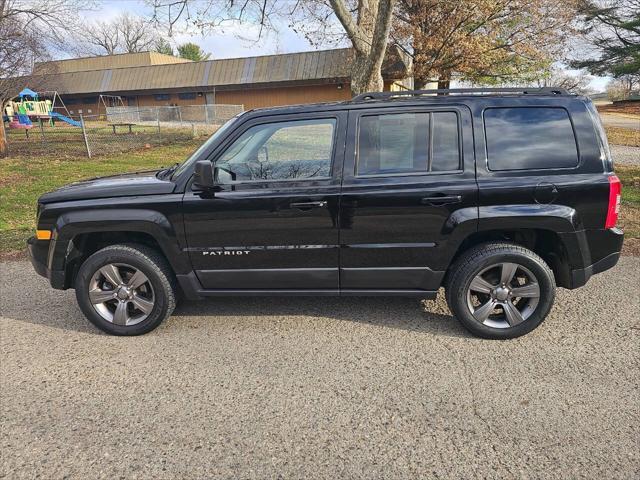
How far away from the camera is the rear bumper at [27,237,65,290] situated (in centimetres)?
382

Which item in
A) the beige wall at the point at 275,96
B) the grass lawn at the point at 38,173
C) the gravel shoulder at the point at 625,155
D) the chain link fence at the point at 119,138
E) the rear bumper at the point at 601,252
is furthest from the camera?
the beige wall at the point at 275,96

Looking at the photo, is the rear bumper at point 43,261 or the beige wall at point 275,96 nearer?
the rear bumper at point 43,261

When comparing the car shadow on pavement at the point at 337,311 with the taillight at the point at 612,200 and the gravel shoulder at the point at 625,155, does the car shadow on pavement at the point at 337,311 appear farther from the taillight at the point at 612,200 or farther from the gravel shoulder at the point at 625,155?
the gravel shoulder at the point at 625,155

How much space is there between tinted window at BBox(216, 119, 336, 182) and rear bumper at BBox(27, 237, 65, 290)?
1.65 metres

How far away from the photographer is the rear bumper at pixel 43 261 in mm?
3824

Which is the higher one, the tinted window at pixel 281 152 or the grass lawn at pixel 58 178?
the tinted window at pixel 281 152

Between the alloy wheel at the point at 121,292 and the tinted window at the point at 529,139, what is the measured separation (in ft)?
9.75

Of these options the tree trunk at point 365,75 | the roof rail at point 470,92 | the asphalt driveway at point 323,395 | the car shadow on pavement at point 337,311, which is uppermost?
the tree trunk at point 365,75

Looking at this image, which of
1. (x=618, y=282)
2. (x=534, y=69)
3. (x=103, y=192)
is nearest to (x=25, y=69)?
(x=103, y=192)

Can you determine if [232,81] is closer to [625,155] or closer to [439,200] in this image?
[625,155]

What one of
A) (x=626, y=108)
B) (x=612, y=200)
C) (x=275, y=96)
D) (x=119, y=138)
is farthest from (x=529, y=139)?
(x=626, y=108)

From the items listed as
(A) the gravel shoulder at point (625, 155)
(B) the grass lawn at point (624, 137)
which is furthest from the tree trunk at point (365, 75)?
(B) the grass lawn at point (624, 137)

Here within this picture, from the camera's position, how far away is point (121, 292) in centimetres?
377

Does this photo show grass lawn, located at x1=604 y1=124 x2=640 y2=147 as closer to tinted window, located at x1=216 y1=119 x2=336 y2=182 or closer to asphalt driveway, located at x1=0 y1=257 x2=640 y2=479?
asphalt driveway, located at x1=0 y1=257 x2=640 y2=479
